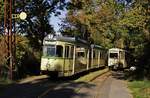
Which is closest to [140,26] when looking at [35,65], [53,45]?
[53,45]

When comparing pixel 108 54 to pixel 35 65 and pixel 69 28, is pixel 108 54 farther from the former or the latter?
pixel 35 65

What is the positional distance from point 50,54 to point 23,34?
10820 millimetres

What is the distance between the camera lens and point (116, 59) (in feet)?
177

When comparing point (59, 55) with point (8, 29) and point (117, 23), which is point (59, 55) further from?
point (117, 23)

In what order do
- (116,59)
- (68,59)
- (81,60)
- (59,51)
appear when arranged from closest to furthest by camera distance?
(59,51)
(68,59)
(81,60)
(116,59)

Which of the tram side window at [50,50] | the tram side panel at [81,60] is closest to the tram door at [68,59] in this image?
the tram side window at [50,50]

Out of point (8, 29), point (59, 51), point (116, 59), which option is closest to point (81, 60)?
point (59, 51)

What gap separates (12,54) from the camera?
101 feet

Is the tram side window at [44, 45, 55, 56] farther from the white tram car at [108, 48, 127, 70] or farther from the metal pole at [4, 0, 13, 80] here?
the white tram car at [108, 48, 127, 70]

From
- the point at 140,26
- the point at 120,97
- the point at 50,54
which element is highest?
the point at 140,26

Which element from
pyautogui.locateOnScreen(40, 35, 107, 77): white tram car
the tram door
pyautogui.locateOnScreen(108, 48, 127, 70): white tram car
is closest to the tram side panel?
pyautogui.locateOnScreen(40, 35, 107, 77): white tram car

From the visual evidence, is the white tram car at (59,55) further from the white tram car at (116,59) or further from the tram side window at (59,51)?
the white tram car at (116,59)

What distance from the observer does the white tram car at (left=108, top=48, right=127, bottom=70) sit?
173 ft

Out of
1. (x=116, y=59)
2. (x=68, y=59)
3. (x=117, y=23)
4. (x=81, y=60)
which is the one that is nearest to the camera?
(x=68, y=59)
